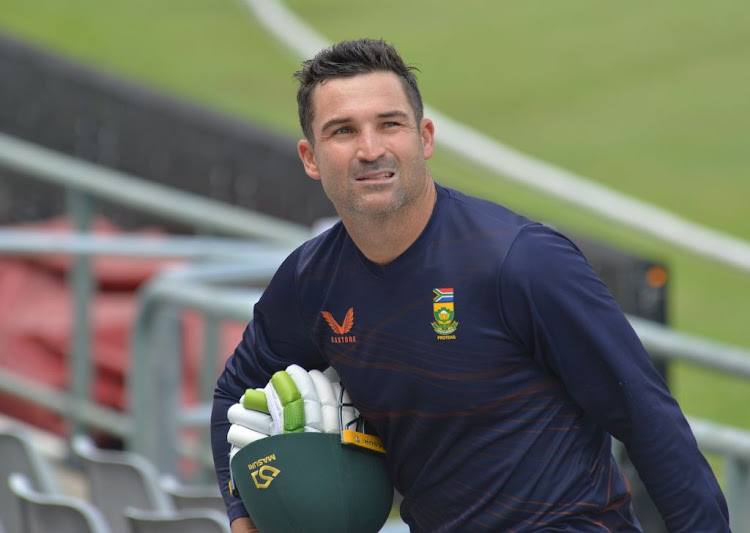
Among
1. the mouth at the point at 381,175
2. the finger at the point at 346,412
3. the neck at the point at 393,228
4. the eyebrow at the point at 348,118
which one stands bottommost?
the finger at the point at 346,412

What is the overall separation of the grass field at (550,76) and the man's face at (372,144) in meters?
7.09

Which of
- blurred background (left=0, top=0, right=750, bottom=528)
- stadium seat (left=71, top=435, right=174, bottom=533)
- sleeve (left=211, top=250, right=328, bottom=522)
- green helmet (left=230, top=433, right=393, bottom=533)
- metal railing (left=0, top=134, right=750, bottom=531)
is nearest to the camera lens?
green helmet (left=230, top=433, right=393, bottom=533)

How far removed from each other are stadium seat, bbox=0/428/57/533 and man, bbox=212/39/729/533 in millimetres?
1134

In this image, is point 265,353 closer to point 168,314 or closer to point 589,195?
point 168,314

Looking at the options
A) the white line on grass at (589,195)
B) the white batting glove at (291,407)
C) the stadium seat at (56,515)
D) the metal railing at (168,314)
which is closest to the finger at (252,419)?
the white batting glove at (291,407)

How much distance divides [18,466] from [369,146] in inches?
59.6

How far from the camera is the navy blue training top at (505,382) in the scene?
2.27m

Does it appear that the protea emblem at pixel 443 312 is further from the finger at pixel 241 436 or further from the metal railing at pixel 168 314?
the metal railing at pixel 168 314

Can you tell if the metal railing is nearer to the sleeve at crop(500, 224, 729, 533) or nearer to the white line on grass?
the sleeve at crop(500, 224, 729, 533)

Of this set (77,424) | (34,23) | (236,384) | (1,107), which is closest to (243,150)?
(1,107)

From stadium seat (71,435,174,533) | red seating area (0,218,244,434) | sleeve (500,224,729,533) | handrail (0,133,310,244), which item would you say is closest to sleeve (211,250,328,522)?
stadium seat (71,435,174,533)

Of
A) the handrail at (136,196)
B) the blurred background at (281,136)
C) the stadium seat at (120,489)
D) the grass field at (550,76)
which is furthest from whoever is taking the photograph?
the grass field at (550,76)

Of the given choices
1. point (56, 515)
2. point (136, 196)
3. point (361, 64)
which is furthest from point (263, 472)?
point (136, 196)

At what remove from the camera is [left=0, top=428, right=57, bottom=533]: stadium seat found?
3.26 metres
